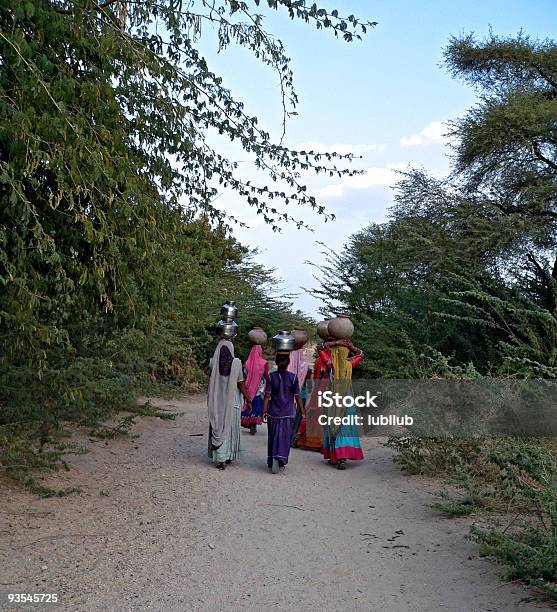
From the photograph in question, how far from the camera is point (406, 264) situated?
13.9m

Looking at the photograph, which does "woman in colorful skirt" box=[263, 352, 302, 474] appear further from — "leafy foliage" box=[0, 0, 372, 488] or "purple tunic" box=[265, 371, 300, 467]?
"leafy foliage" box=[0, 0, 372, 488]

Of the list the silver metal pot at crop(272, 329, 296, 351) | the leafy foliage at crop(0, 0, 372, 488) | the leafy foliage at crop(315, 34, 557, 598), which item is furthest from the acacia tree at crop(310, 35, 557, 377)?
the leafy foliage at crop(0, 0, 372, 488)

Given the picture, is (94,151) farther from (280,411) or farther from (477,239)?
(477,239)

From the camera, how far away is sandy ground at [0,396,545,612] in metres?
4.76

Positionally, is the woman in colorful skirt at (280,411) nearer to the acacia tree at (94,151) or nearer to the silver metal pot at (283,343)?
the silver metal pot at (283,343)

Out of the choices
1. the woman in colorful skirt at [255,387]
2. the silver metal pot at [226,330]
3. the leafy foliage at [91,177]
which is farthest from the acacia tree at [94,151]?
the woman in colorful skirt at [255,387]

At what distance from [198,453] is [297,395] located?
6.60 ft

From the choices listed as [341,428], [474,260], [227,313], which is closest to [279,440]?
[341,428]

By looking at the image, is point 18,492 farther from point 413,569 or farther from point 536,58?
point 536,58

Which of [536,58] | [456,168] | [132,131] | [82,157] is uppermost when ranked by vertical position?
[536,58]

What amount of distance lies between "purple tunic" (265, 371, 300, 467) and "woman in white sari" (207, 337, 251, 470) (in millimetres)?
438

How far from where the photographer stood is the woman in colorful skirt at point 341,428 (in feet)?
31.8

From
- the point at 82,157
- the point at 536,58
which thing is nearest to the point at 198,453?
the point at 82,157

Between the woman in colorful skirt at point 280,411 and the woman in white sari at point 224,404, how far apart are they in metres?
0.42
